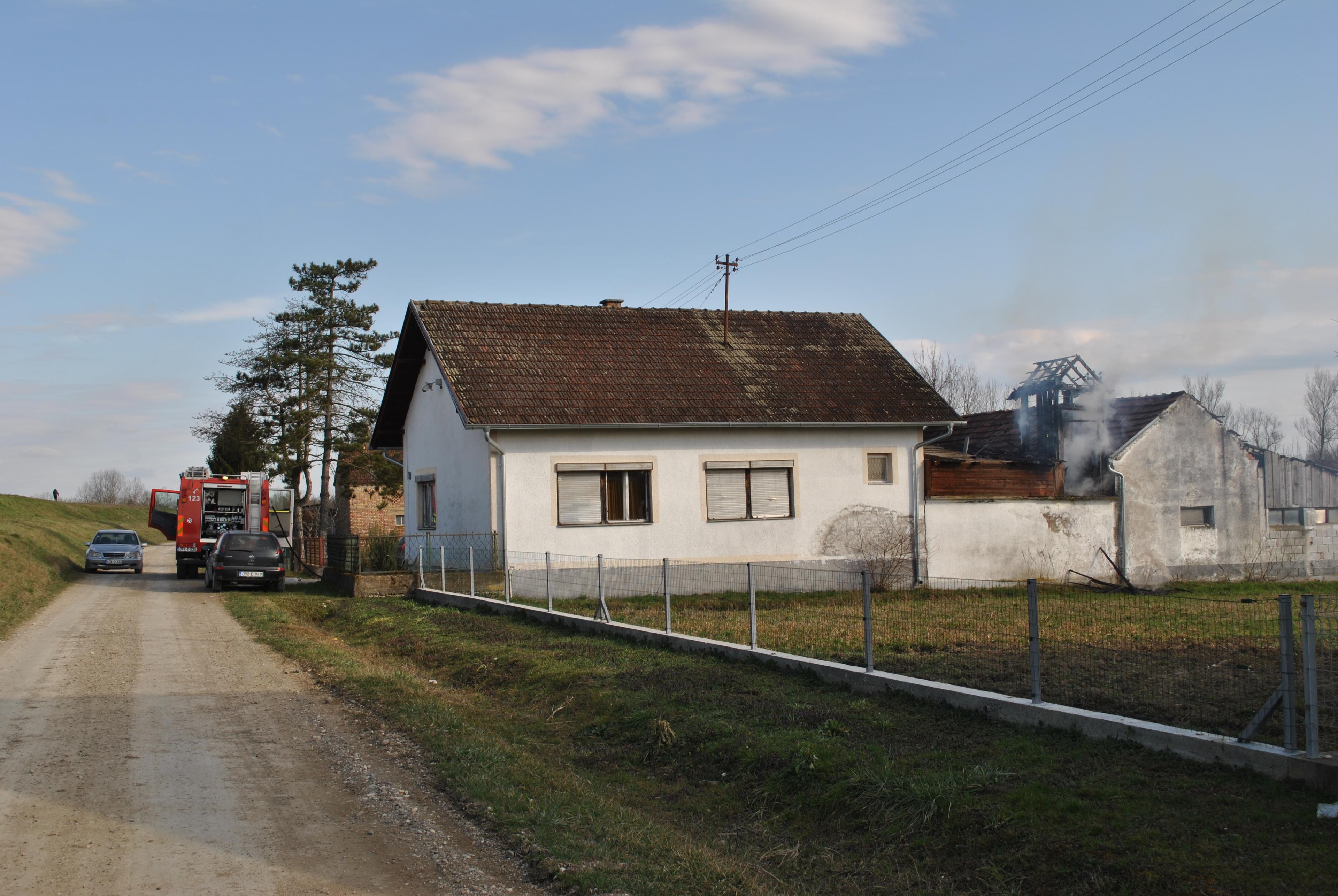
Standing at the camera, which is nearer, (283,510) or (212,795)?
(212,795)

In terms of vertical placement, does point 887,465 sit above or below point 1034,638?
above

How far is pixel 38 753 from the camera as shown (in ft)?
26.0

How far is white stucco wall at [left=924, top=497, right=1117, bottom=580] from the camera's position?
886 inches

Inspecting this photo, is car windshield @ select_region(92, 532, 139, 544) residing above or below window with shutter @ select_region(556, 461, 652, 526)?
below

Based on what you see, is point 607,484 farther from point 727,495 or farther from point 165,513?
point 165,513

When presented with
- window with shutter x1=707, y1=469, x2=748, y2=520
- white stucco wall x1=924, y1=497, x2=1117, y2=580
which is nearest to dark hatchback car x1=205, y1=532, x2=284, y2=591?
window with shutter x1=707, y1=469, x2=748, y2=520

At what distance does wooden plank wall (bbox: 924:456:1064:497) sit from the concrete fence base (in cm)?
1286

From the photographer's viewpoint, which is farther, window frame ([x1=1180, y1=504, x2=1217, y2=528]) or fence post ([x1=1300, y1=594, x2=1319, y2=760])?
window frame ([x1=1180, y1=504, x2=1217, y2=528])

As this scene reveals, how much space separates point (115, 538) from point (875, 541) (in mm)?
27364

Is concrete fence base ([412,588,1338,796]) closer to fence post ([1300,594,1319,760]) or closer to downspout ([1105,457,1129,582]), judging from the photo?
fence post ([1300,594,1319,760])

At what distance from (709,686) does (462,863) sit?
13.6 feet

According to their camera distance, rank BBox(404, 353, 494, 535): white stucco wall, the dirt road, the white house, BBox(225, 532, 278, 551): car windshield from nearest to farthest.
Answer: the dirt road < the white house < BBox(404, 353, 494, 535): white stucco wall < BBox(225, 532, 278, 551): car windshield

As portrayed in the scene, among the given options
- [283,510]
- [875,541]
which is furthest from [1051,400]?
[283,510]

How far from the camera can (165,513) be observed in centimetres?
6188
